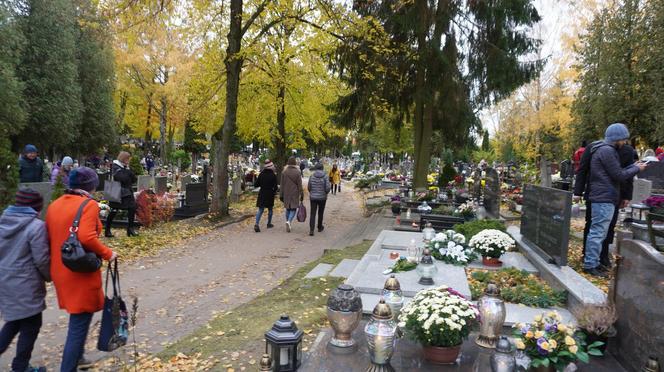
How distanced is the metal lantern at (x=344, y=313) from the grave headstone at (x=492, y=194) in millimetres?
7615

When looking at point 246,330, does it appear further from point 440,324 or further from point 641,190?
point 641,190

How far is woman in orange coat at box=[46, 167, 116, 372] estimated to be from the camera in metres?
3.86

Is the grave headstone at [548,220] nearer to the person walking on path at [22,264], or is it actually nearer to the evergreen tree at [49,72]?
the person walking on path at [22,264]

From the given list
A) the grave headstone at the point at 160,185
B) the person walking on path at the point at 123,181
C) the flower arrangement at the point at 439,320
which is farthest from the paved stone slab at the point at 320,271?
the grave headstone at the point at 160,185

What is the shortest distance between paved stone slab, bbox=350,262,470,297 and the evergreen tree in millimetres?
23430

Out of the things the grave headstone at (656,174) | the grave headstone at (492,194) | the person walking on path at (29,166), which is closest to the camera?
the grave headstone at (492,194)

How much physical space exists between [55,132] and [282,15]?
57.0 feet

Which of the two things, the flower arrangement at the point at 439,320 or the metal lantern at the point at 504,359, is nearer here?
the metal lantern at the point at 504,359

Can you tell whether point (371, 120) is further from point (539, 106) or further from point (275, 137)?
point (539, 106)

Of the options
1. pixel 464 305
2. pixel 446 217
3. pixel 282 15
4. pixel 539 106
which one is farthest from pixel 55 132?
pixel 539 106

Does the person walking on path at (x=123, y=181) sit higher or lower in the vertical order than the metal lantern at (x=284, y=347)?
higher

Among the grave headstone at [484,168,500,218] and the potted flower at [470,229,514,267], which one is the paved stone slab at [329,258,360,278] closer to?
the potted flower at [470,229,514,267]

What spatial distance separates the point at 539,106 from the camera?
37438 mm

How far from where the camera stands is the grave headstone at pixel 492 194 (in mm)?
10942
